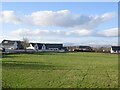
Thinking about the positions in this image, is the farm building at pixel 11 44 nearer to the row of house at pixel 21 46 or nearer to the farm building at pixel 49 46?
the row of house at pixel 21 46

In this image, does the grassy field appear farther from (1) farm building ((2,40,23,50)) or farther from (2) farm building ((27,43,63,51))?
(2) farm building ((27,43,63,51))

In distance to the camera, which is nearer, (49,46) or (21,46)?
(21,46)

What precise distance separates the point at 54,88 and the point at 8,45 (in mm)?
106689

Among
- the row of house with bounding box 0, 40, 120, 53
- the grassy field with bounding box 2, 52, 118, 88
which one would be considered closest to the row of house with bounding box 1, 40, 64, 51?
the row of house with bounding box 0, 40, 120, 53

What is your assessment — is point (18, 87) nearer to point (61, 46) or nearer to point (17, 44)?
point (17, 44)

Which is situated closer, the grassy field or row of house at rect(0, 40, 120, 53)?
the grassy field

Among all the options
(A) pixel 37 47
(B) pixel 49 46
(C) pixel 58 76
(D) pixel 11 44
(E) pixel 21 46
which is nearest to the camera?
(C) pixel 58 76

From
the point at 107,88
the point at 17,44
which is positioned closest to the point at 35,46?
the point at 17,44

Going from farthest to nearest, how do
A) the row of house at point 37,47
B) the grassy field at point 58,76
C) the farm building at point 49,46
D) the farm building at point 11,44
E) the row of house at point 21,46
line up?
the farm building at point 49,46 → the farm building at point 11,44 → the row of house at point 21,46 → the row of house at point 37,47 → the grassy field at point 58,76

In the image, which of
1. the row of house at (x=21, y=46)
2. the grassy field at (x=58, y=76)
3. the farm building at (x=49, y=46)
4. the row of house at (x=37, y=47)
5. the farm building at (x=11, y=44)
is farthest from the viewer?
the farm building at (x=49, y=46)

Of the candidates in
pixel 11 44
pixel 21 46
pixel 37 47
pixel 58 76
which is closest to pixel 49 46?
pixel 37 47

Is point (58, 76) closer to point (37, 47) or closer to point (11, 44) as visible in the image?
point (11, 44)

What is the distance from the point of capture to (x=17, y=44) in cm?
11538

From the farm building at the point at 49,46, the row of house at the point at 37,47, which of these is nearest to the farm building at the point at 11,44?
the row of house at the point at 37,47
